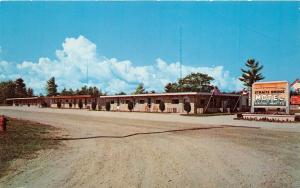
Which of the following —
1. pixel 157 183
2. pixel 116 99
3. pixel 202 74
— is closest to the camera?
pixel 157 183

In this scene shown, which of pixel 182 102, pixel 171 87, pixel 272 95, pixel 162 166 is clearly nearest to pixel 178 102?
pixel 182 102

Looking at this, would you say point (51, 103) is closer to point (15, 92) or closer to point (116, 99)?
point (116, 99)

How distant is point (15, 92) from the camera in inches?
4717

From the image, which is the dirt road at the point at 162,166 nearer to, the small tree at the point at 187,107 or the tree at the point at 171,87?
the small tree at the point at 187,107

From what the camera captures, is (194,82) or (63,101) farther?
(194,82)

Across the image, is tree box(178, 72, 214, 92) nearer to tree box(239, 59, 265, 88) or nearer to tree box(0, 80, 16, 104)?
tree box(239, 59, 265, 88)

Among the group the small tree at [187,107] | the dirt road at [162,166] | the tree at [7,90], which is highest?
the tree at [7,90]

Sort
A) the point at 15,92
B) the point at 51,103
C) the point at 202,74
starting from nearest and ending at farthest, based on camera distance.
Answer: the point at 51,103, the point at 202,74, the point at 15,92

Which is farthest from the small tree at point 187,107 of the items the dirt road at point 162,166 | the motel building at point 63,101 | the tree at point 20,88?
the tree at point 20,88

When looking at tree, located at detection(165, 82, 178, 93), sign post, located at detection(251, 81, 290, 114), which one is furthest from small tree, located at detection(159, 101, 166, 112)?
tree, located at detection(165, 82, 178, 93)

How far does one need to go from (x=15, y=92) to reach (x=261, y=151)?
12174 centimetres

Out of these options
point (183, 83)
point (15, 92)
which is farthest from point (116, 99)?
point (15, 92)

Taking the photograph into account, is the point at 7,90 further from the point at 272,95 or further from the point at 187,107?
the point at 272,95

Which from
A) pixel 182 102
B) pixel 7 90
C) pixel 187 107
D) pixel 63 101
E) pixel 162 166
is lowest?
pixel 162 166
